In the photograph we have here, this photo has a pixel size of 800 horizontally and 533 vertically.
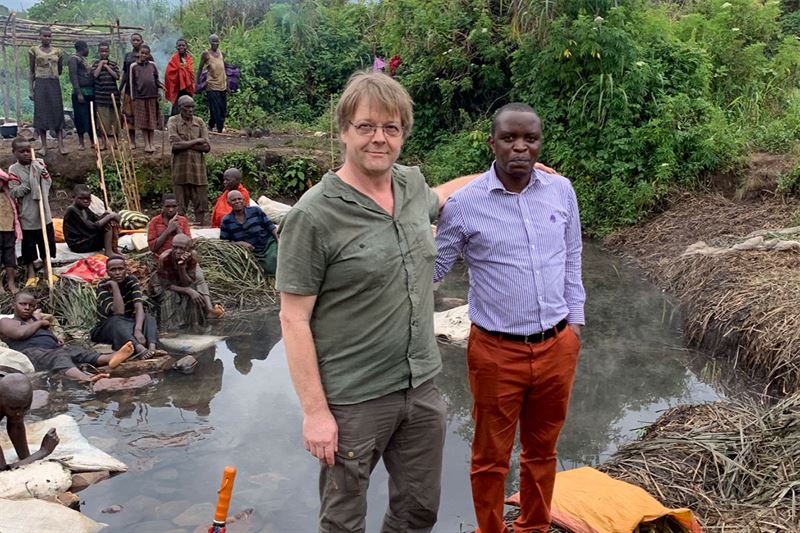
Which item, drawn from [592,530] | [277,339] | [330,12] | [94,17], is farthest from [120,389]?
[94,17]

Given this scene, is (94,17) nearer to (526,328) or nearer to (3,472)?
(3,472)

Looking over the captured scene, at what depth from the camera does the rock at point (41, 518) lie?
327cm

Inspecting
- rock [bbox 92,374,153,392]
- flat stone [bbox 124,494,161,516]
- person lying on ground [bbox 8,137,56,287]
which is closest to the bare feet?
rock [bbox 92,374,153,392]

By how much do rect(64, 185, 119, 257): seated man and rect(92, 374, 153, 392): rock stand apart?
2361 millimetres

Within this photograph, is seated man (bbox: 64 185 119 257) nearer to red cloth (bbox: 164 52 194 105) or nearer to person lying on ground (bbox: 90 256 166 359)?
person lying on ground (bbox: 90 256 166 359)

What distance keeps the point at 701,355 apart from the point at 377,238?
4263 mm

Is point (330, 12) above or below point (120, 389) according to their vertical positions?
above

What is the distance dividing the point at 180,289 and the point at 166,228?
Answer: 73cm

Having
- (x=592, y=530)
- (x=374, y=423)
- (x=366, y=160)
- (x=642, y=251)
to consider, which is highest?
(x=366, y=160)

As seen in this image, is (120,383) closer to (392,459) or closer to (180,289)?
(180,289)

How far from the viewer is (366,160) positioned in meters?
2.19

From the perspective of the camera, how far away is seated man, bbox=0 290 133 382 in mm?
5441

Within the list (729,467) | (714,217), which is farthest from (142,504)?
(714,217)

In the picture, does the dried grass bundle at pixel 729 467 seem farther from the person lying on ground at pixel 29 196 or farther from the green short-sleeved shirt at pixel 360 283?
the person lying on ground at pixel 29 196
